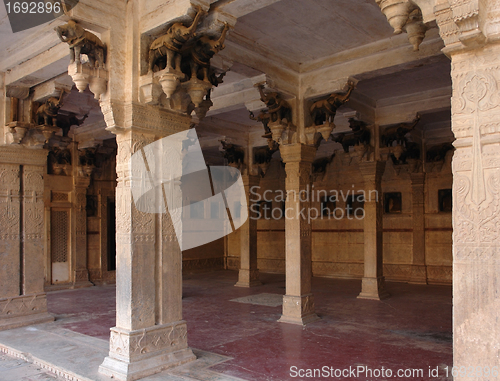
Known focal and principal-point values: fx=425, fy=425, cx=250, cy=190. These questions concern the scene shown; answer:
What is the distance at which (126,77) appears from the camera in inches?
196

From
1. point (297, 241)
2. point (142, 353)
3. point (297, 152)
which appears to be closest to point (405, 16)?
point (142, 353)

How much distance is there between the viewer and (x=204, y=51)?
503 cm

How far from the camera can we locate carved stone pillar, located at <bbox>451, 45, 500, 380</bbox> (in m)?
2.82

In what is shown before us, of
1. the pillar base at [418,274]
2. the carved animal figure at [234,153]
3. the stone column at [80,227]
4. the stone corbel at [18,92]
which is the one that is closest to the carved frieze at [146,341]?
the stone corbel at [18,92]

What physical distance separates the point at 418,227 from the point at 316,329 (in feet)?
23.0

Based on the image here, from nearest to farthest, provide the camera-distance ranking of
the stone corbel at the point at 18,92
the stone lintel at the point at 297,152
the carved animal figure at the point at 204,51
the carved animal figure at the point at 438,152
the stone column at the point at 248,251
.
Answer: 1. the carved animal figure at the point at 204,51
2. the stone corbel at the point at 18,92
3. the stone lintel at the point at 297,152
4. the carved animal figure at the point at 438,152
5. the stone column at the point at 248,251

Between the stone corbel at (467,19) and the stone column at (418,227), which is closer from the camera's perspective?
the stone corbel at (467,19)

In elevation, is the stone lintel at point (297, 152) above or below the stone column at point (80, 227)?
above

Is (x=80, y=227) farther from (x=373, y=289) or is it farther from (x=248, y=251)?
(x=373, y=289)

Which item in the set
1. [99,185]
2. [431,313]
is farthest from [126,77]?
[99,185]

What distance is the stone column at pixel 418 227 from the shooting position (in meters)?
12.6

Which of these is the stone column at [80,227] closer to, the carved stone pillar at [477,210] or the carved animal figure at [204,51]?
the carved animal figure at [204,51]

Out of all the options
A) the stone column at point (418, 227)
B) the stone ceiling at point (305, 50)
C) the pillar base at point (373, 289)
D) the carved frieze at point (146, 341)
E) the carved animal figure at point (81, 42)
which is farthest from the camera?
the stone column at point (418, 227)

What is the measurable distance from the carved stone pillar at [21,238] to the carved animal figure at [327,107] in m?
5.04
